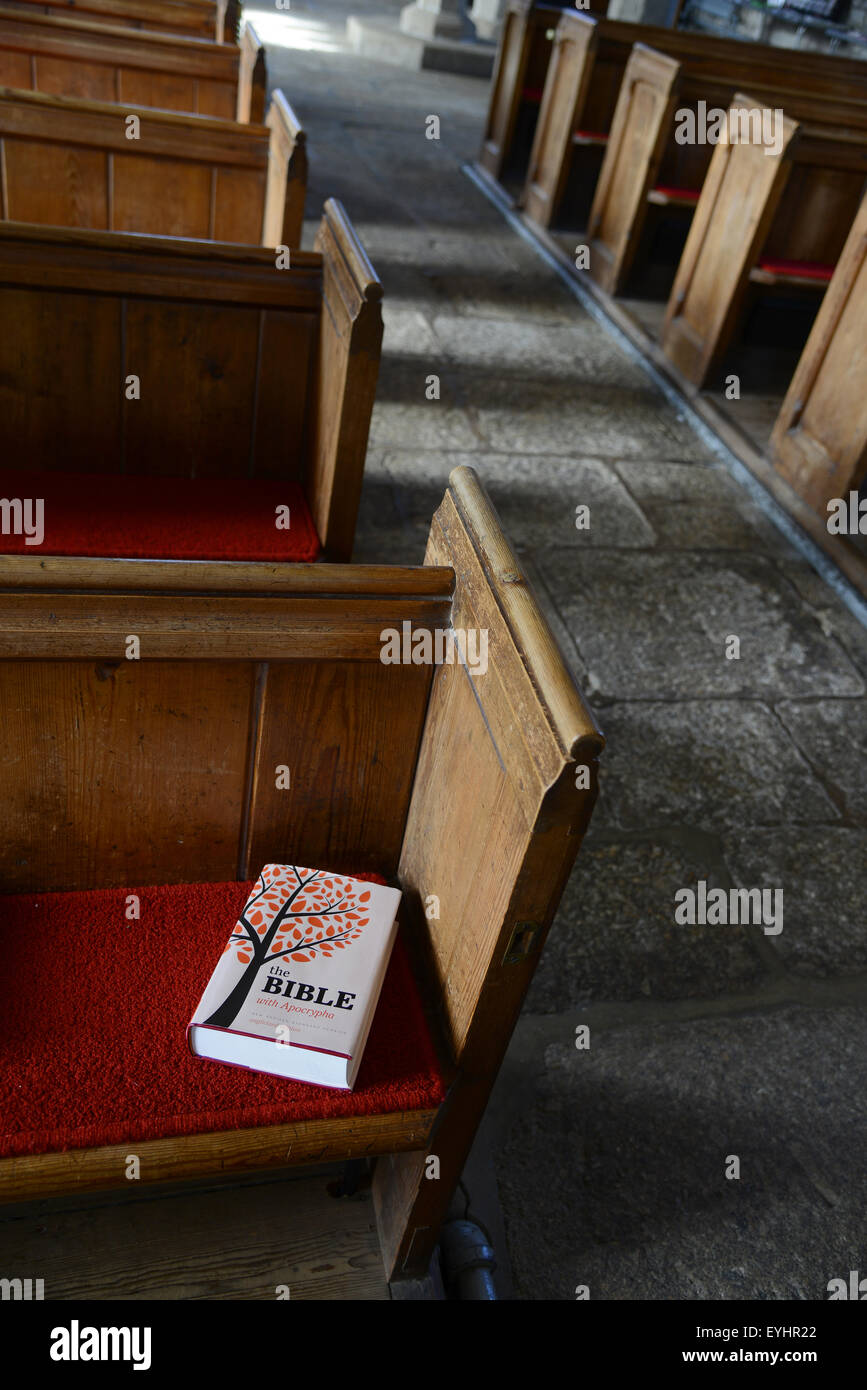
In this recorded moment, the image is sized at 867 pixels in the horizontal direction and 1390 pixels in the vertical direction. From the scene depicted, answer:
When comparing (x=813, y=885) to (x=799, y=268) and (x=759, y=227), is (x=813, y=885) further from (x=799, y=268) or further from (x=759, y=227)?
(x=799, y=268)

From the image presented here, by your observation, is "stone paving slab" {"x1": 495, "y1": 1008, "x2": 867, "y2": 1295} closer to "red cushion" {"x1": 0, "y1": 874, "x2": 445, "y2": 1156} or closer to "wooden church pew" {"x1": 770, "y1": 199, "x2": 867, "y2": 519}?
"red cushion" {"x1": 0, "y1": 874, "x2": 445, "y2": 1156}

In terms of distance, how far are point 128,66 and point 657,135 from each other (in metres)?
2.15

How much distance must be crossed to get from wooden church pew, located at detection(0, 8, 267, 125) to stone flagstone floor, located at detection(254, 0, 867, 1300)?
3.40ft

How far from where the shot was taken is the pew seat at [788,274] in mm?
3885

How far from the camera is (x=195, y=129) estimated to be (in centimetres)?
284

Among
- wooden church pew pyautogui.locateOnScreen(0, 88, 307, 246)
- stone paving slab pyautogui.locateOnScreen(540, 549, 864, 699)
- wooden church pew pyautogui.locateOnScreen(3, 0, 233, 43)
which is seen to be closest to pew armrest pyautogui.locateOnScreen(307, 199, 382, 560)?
wooden church pew pyautogui.locateOnScreen(0, 88, 307, 246)

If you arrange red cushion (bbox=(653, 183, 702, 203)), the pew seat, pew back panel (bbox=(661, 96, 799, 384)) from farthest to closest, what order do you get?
red cushion (bbox=(653, 183, 702, 203)) → the pew seat → pew back panel (bbox=(661, 96, 799, 384))

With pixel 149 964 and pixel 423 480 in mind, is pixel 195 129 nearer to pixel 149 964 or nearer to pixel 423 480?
pixel 423 480

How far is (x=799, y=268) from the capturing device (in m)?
4.00

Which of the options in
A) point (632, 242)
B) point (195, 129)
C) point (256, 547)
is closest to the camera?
point (256, 547)

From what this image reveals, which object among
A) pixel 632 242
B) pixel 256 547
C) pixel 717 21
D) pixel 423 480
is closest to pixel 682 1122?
pixel 256 547

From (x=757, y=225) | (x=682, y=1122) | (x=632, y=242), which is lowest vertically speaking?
(x=682, y=1122)

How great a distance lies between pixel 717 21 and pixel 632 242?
973 cm

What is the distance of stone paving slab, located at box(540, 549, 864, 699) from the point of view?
277 centimetres
